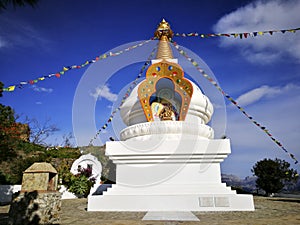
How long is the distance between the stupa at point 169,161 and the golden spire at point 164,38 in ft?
9.36

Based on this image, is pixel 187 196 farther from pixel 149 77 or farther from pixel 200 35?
pixel 200 35

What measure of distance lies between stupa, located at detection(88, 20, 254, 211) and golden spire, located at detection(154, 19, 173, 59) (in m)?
2.85

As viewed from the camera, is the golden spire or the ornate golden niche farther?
the golden spire

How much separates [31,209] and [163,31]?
10675 millimetres

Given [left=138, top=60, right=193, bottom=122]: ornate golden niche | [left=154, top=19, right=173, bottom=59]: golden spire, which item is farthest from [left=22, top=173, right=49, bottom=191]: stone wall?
[left=154, top=19, right=173, bottom=59]: golden spire

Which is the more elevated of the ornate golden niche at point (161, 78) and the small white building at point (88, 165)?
the ornate golden niche at point (161, 78)

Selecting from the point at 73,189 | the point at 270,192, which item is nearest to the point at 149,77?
the point at 73,189

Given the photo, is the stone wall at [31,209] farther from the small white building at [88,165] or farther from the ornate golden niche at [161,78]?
the small white building at [88,165]

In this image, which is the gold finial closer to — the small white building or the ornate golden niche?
the ornate golden niche

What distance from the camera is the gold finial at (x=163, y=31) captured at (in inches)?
486

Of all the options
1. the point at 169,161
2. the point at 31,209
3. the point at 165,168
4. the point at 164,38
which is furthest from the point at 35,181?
the point at 164,38

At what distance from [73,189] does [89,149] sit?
37.1ft

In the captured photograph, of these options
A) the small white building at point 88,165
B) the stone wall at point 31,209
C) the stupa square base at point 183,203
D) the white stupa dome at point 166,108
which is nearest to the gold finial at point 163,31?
the white stupa dome at point 166,108

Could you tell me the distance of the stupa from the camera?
6191mm
